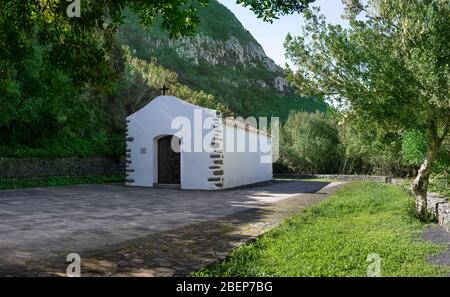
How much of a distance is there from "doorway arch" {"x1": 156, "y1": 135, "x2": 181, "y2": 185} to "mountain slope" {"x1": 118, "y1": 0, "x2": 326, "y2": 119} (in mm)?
36949

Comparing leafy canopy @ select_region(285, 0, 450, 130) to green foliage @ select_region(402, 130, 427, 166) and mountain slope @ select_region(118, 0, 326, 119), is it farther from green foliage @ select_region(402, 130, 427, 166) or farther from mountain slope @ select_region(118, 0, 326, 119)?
mountain slope @ select_region(118, 0, 326, 119)

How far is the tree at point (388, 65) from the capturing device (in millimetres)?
8109

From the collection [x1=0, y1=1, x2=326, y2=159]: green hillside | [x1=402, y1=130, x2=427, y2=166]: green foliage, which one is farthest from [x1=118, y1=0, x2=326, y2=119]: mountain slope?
[x1=402, y1=130, x2=427, y2=166]: green foliage

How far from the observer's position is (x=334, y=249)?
19.9ft

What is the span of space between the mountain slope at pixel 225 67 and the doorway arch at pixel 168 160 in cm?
3695

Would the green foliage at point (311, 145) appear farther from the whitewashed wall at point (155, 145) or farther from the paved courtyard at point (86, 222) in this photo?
the paved courtyard at point (86, 222)

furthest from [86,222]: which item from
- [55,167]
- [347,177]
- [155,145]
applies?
[347,177]

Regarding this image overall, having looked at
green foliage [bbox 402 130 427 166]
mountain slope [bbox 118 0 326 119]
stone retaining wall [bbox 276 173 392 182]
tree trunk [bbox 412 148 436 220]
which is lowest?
stone retaining wall [bbox 276 173 392 182]

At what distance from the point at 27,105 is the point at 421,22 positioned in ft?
55.3

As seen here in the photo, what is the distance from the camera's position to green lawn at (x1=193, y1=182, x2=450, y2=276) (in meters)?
4.95

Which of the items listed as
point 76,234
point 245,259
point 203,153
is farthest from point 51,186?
point 245,259

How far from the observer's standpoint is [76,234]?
716cm

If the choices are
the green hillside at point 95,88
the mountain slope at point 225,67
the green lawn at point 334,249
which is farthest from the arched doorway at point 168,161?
the mountain slope at point 225,67
